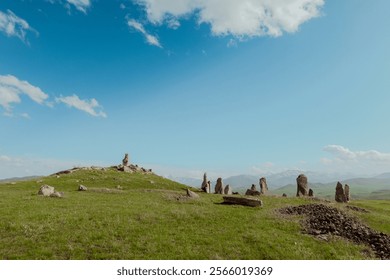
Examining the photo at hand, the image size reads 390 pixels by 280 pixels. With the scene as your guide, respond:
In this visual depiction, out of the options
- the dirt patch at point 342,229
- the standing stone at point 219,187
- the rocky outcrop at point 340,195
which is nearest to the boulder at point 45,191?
the dirt patch at point 342,229

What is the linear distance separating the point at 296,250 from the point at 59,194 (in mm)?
34106

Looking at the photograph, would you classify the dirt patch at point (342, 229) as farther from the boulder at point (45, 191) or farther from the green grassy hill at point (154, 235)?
the boulder at point (45, 191)

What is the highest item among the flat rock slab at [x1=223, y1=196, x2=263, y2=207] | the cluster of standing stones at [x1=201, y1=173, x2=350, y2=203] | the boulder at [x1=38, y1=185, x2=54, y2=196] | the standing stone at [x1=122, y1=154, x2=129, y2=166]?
the standing stone at [x1=122, y1=154, x2=129, y2=166]

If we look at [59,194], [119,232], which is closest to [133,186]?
[59,194]

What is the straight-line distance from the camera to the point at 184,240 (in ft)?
74.3

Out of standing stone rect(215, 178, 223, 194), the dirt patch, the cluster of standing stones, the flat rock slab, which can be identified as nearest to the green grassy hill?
the dirt patch

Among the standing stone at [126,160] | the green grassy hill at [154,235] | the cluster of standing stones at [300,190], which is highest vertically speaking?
the standing stone at [126,160]

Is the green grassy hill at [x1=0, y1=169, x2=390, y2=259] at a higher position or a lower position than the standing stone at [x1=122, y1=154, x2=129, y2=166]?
lower

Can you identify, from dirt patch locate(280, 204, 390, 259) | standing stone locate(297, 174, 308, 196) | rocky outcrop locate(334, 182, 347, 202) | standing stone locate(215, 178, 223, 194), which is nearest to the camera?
dirt patch locate(280, 204, 390, 259)

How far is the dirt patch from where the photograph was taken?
24325mm

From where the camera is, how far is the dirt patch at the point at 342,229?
2433 cm

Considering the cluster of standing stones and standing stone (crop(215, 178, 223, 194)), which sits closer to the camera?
the cluster of standing stones

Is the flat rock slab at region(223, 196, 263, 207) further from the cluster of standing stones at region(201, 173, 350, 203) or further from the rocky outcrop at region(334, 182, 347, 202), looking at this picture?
the rocky outcrop at region(334, 182, 347, 202)

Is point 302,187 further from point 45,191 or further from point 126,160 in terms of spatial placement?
point 126,160
